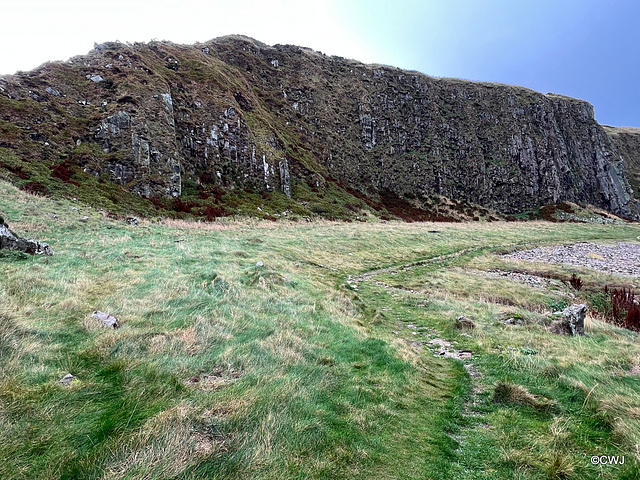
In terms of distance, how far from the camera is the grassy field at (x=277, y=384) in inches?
145

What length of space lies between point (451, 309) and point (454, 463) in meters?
8.99

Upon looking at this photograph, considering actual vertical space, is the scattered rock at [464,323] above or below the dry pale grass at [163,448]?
below

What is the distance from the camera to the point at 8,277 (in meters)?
8.20

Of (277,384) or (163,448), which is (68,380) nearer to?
(163,448)

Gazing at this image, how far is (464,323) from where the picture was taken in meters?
10.6

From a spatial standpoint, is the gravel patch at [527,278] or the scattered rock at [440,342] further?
the gravel patch at [527,278]

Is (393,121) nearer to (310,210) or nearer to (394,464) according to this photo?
(310,210)

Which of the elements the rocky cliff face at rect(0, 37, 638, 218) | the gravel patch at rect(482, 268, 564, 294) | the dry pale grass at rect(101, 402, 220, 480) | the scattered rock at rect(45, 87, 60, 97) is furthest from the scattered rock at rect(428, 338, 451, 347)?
the scattered rock at rect(45, 87, 60, 97)

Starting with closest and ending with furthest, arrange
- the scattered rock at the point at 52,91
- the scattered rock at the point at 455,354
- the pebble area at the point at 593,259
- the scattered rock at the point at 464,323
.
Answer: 1. the scattered rock at the point at 455,354
2. the scattered rock at the point at 464,323
3. the pebble area at the point at 593,259
4. the scattered rock at the point at 52,91

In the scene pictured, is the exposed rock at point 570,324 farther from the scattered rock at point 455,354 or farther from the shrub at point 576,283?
the shrub at point 576,283

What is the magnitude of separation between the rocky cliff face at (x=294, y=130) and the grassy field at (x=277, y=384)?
30.8 m

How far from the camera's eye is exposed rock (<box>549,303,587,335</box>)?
1010 cm

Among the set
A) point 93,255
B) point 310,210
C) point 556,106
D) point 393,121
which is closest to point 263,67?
point 393,121

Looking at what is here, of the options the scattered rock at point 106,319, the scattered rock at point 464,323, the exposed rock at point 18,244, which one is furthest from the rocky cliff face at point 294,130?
the scattered rock at point 464,323
